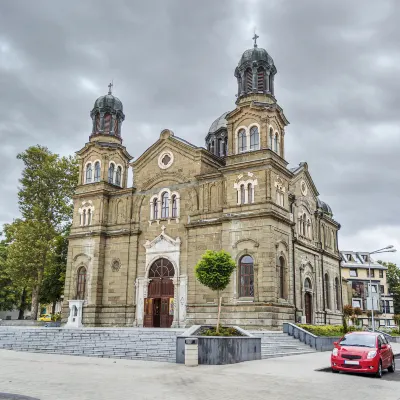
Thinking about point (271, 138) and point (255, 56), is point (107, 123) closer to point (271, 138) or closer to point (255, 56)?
point (255, 56)

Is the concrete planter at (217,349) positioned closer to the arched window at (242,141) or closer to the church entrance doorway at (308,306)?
the arched window at (242,141)

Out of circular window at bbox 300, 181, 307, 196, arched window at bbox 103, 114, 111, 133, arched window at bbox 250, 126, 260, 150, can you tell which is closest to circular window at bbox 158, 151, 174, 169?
arched window at bbox 103, 114, 111, 133

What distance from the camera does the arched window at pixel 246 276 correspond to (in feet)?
96.2

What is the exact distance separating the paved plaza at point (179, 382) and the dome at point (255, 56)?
73.8 feet

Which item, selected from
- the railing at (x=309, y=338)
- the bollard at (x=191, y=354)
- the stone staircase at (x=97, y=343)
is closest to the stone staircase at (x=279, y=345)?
the railing at (x=309, y=338)

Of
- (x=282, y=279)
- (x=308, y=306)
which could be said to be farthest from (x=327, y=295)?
(x=282, y=279)

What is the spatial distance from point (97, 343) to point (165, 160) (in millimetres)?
17047

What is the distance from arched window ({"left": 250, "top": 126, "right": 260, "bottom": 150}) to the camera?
31.9 metres

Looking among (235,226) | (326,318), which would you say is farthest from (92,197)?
(326,318)

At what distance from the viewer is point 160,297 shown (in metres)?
33.3

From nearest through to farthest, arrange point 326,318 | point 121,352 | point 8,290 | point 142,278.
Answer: point 121,352 < point 142,278 < point 326,318 < point 8,290

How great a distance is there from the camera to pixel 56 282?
43.4 metres

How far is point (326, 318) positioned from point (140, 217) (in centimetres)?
1713

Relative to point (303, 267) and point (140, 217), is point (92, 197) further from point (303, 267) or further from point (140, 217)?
point (303, 267)
